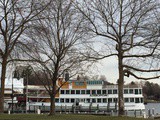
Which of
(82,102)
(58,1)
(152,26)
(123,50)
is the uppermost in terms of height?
(58,1)

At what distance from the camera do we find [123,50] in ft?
67.4

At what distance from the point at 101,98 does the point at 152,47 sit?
135 ft

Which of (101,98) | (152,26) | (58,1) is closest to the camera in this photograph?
(152,26)

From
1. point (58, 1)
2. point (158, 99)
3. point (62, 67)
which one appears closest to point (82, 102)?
point (62, 67)

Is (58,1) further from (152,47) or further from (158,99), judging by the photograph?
(158,99)

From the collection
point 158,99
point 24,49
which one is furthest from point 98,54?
point 158,99

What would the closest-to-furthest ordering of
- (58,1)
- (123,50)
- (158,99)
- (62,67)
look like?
1. (123,50)
2. (58,1)
3. (62,67)
4. (158,99)

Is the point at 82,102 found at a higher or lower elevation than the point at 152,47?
lower

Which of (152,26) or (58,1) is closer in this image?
(152,26)

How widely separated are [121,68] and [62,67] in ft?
25.0

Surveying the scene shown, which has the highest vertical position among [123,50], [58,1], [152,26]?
[58,1]

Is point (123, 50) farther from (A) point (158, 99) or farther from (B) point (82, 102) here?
(A) point (158, 99)

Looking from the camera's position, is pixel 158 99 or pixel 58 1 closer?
pixel 58 1

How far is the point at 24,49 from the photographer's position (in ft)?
72.6
